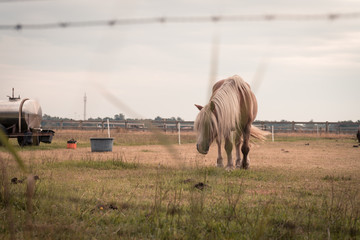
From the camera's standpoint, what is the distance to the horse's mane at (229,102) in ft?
21.6

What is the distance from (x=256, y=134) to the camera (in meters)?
9.09

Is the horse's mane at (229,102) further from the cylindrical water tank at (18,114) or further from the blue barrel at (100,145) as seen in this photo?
the cylindrical water tank at (18,114)

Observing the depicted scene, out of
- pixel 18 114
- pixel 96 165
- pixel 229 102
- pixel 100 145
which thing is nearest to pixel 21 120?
pixel 18 114

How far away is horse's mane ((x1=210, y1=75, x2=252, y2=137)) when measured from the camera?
259 inches

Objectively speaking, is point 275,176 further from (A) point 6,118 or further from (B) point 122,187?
(A) point 6,118

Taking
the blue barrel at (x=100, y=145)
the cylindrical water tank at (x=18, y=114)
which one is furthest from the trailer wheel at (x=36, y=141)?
the blue barrel at (x=100, y=145)

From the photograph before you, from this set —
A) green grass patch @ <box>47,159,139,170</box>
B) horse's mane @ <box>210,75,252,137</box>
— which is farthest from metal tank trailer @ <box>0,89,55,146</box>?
horse's mane @ <box>210,75,252,137</box>

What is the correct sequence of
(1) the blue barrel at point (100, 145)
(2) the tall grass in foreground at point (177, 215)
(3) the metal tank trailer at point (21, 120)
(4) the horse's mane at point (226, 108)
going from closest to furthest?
(2) the tall grass in foreground at point (177, 215) → (4) the horse's mane at point (226, 108) → (1) the blue barrel at point (100, 145) → (3) the metal tank trailer at point (21, 120)

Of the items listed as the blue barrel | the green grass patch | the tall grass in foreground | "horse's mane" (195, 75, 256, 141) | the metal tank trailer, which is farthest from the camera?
the metal tank trailer

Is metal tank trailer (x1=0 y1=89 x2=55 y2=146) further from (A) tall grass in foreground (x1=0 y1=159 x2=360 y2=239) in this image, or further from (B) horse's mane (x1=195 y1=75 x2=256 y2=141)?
(A) tall grass in foreground (x1=0 y1=159 x2=360 y2=239)

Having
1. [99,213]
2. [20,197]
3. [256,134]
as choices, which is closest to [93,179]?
[20,197]

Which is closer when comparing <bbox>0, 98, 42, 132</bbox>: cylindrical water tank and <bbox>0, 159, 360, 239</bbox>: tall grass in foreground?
<bbox>0, 159, 360, 239</bbox>: tall grass in foreground

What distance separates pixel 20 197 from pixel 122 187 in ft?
4.97

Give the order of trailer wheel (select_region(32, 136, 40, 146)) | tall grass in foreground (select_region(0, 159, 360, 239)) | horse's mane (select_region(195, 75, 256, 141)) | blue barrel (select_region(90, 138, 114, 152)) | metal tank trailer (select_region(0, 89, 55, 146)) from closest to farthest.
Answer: tall grass in foreground (select_region(0, 159, 360, 239)) < horse's mane (select_region(195, 75, 256, 141)) < blue barrel (select_region(90, 138, 114, 152)) < trailer wheel (select_region(32, 136, 40, 146)) < metal tank trailer (select_region(0, 89, 55, 146))
